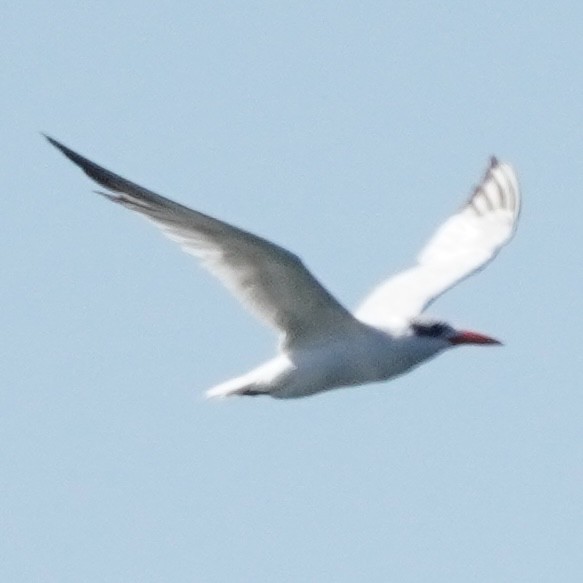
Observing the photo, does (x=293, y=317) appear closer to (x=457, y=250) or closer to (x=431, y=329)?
(x=431, y=329)

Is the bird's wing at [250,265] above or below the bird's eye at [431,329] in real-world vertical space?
above

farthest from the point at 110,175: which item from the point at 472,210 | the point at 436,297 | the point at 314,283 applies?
the point at 472,210

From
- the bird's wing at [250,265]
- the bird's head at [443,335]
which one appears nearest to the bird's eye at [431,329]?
the bird's head at [443,335]

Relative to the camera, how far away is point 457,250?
17.9 meters

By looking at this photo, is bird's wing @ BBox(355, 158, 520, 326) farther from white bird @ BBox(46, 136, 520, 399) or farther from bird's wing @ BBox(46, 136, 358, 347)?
bird's wing @ BBox(46, 136, 358, 347)

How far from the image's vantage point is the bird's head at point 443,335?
15273 mm

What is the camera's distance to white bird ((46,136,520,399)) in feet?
45.4

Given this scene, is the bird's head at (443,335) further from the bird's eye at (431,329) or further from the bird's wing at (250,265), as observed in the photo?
the bird's wing at (250,265)

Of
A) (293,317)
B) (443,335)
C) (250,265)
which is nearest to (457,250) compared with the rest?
(443,335)

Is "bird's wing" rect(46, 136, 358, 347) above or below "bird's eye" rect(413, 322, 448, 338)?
above

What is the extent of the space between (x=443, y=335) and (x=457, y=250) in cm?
251

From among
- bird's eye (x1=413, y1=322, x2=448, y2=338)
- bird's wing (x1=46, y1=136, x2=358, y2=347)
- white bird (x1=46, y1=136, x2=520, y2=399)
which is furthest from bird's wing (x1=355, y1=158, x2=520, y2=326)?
bird's wing (x1=46, y1=136, x2=358, y2=347)

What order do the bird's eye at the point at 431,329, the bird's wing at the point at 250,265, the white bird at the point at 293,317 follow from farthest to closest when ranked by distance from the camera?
1. the bird's eye at the point at 431,329
2. the white bird at the point at 293,317
3. the bird's wing at the point at 250,265

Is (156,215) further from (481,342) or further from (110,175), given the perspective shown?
(481,342)
